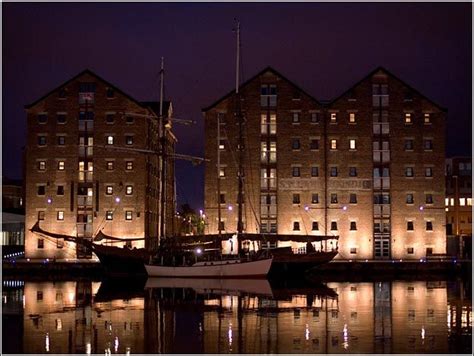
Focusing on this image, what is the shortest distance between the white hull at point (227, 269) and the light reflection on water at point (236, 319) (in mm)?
7298

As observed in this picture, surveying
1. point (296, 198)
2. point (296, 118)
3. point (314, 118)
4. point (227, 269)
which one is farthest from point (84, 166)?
point (227, 269)

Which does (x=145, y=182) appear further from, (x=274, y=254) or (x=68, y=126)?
(x=274, y=254)

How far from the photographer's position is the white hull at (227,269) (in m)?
67.8

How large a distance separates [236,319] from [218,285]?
23454mm

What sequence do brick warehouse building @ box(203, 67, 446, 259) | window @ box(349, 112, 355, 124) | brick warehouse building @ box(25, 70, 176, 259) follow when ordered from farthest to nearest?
window @ box(349, 112, 355, 124) < brick warehouse building @ box(25, 70, 176, 259) < brick warehouse building @ box(203, 67, 446, 259)

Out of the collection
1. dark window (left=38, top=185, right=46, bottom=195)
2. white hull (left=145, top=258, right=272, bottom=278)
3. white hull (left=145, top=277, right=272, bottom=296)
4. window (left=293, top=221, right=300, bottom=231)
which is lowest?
white hull (left=145, top=277, right=272, bottom=296)

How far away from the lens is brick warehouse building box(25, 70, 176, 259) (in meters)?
85.2

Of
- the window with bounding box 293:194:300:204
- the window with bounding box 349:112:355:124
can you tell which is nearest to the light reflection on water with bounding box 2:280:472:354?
the window with bounding box 293:194:300:204

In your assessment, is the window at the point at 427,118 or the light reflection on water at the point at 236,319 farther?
the window at the point at 427,118

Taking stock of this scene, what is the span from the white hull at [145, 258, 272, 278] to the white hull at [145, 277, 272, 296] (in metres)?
0.59

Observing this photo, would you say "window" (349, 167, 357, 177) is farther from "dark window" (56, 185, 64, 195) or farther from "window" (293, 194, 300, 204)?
"dark window" (56, 185, 64, 195)

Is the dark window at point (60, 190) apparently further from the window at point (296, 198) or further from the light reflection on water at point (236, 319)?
the light reflection on water at point (236, 319)

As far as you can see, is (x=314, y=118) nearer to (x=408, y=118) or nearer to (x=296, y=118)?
(x=296, y=118)

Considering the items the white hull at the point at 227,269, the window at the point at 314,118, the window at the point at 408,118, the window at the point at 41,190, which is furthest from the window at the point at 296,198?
the window at the point at 41,190
